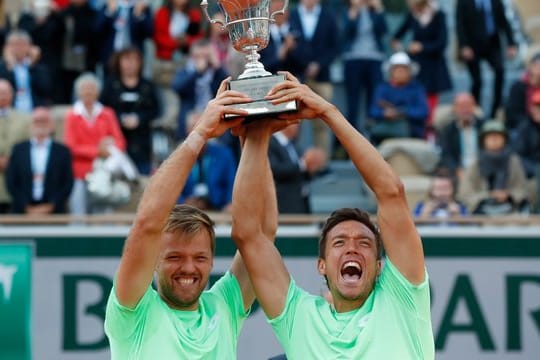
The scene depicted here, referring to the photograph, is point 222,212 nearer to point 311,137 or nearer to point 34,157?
point 34,157

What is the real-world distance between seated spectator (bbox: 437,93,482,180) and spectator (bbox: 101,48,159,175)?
248cm

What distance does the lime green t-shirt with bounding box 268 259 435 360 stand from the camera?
539 cm

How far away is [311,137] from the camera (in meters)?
13.3

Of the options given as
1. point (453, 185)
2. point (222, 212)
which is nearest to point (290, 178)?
point (222, 212)

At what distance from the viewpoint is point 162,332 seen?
5.41m

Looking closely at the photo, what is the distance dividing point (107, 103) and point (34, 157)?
158cm

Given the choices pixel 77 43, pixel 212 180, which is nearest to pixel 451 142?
pixel 212 180

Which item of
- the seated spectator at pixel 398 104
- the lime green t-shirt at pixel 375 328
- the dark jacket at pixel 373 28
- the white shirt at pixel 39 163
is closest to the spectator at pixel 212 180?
the white shirt at pixel 39 163

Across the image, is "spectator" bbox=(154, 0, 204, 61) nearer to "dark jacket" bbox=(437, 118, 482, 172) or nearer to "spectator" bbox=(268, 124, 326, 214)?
"dark jacket" bbox=(437, 118, 482, 172)

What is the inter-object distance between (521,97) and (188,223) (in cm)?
770

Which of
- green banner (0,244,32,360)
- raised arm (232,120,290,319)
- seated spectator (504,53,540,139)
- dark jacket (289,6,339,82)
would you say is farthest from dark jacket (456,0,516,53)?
raised arm (232,120,290,319)

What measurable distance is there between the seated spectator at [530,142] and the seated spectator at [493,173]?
270 mm

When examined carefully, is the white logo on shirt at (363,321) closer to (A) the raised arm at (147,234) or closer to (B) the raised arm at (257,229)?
(B) the raised arm at (257,229)

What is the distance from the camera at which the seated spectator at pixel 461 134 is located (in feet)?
41.1
